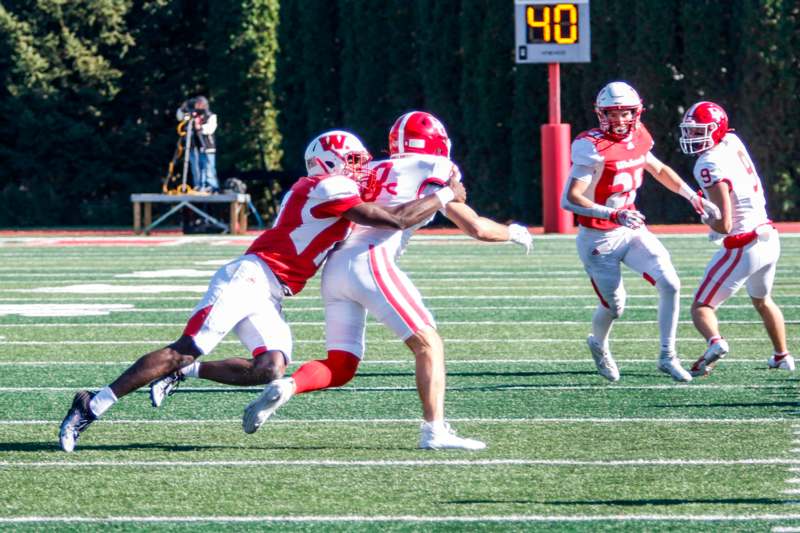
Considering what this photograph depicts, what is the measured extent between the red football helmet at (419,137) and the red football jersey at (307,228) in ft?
0.95

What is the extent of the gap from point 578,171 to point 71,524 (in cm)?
427

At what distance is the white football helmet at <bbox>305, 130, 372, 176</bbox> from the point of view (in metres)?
6.96

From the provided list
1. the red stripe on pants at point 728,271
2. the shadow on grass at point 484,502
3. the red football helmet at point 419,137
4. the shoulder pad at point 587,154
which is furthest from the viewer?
the red stripe on pants at point 728,271

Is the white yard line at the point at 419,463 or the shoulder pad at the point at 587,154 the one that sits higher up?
the shoulder pad at the point at 587,154

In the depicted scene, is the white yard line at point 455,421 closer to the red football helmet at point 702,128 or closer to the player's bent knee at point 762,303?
the player's bent knee at point 762,303

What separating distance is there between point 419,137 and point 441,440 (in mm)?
1291

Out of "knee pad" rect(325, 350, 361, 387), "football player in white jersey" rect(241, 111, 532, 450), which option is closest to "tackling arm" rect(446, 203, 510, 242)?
"football player in white jersey" rect(241, 111, 532, 450)

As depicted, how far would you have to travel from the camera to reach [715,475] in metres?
6.10

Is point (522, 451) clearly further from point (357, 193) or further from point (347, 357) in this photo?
point (357, 193)

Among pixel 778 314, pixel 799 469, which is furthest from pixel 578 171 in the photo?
pixel 799 469

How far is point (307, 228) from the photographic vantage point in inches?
275

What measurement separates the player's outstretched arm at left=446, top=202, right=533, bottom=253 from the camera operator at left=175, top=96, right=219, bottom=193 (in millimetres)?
16610

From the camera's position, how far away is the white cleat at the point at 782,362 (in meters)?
8.98

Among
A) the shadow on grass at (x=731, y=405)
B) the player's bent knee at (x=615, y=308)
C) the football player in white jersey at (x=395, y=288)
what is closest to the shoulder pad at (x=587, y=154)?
the player's bent knee at (x=615, y=308)
